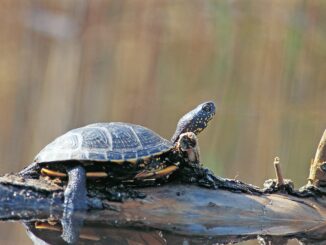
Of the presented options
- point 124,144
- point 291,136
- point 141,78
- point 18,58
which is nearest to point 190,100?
point 141,78

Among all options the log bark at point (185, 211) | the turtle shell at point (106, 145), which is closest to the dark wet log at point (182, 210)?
the log bark at point (185, 211)

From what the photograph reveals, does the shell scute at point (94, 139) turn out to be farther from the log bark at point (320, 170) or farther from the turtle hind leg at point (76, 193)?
the log bark at point (320, 170)

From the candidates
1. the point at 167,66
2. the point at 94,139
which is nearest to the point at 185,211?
A: the point at 94,139

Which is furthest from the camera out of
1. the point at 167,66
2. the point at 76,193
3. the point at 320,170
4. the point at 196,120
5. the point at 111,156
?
the point at 167,66

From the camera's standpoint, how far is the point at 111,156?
9.89 ft

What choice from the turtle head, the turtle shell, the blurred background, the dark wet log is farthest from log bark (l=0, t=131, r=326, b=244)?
the blurred background

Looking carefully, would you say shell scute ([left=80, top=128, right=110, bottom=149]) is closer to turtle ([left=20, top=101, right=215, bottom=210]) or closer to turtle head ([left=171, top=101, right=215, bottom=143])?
turtle ([left=20, top=101, right=215, bottom=210])

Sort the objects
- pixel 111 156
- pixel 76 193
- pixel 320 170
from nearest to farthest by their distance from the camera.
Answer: pixel 76 193
pixel 111 156
pixel 320 170

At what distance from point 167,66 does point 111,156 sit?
16.8 feet

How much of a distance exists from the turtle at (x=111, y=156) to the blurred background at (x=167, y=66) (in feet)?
10.1

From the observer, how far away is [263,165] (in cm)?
543

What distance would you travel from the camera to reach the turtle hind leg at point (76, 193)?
2887 millimetres

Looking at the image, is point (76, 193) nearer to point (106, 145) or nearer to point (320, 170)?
point (106, 145)

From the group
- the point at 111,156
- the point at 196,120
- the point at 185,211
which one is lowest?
the point at 185,211
